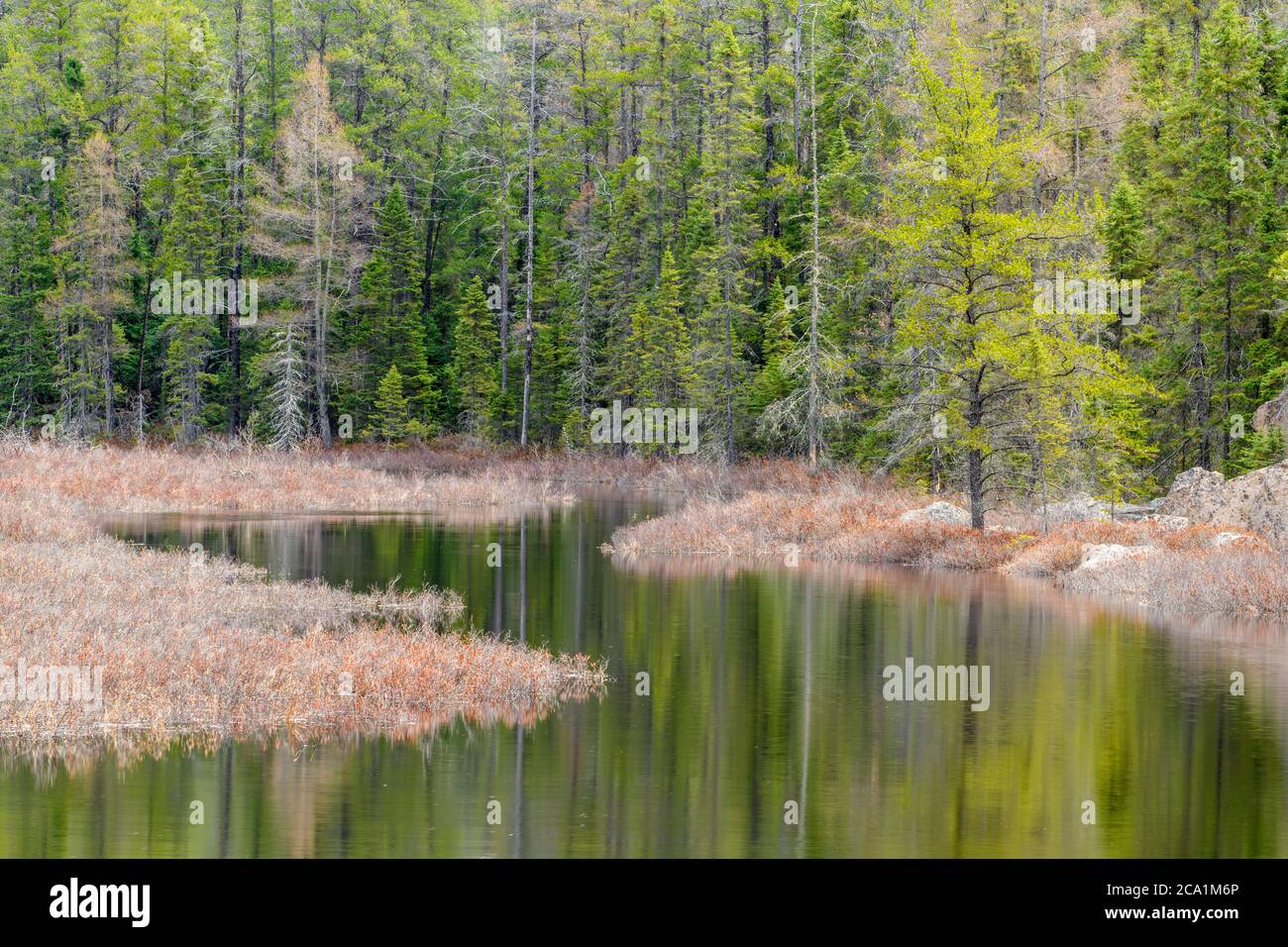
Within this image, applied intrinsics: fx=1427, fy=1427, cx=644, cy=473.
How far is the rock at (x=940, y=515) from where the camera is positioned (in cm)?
3400

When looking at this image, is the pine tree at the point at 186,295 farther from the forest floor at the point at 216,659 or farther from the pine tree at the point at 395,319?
the forest floor at the point at 216,659

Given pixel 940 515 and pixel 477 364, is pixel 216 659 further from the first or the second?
pixel 477 364

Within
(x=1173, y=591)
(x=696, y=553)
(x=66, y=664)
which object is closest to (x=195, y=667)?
(x=66, y=664)

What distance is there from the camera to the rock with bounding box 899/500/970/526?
34000mm

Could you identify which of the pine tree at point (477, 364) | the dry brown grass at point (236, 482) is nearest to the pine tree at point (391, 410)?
the pine tree at point (477, 364)

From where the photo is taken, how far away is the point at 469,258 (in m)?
68.9

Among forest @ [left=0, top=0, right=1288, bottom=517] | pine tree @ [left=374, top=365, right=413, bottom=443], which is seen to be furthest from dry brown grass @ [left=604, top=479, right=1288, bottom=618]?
pine tree @ [left=374, top=365, right=413, bottom=443]

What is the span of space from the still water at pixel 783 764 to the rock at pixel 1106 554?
12.2 ft

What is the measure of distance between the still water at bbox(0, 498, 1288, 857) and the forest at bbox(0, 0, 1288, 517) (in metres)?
11.6

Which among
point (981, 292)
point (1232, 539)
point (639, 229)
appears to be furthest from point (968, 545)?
point (639, 229)

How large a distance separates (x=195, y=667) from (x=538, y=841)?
563 centimetres

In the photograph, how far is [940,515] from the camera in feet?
113
